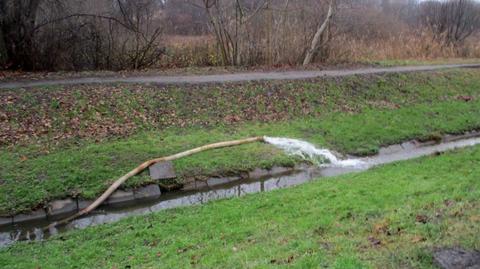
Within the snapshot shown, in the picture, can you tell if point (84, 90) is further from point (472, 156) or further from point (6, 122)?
point (472, 156)

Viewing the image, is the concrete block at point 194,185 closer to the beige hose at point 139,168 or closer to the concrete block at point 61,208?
the beige hose at point 139,168

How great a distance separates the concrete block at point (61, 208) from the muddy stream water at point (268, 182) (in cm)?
27

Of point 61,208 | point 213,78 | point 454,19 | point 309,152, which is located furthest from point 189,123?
point 454,19

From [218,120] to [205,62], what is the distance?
295 inches

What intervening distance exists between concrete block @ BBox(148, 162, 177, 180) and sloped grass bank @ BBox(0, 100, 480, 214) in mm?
139

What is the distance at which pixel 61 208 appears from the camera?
8156mm

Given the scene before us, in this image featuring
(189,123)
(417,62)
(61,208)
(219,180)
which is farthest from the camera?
(417,62)

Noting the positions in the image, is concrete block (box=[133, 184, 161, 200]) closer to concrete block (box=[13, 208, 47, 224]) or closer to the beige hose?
the beige hose

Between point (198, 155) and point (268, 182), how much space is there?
1.70 meters

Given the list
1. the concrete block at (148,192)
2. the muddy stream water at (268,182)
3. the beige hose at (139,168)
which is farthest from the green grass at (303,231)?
the concrete block at (148,192)

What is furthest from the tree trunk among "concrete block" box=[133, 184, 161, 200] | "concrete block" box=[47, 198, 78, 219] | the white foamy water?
"concrete block" box=[47, 198, 78, 219]

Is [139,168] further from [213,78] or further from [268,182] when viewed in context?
[213,78]

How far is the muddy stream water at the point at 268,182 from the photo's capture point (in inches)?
298

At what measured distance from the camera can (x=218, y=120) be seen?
497 inches
